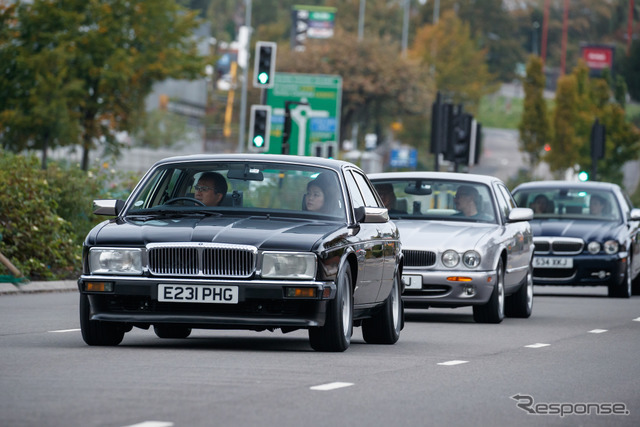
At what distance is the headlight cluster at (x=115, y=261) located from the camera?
37.5ft

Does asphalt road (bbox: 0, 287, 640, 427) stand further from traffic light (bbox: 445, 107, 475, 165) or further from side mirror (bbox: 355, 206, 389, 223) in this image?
traffic light (bbox: 445, 107, 475, 165)

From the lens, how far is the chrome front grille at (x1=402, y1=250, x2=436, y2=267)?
55.6 feet

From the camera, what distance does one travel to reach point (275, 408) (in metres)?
8.28

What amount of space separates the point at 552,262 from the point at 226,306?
13.0 m

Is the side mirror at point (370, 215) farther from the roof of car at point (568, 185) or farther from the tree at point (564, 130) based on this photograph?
the tree at point (564, 130)

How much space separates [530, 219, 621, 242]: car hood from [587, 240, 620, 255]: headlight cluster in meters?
0.07

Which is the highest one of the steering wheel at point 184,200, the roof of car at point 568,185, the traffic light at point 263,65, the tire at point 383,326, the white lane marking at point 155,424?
the traffic light at point 263,65

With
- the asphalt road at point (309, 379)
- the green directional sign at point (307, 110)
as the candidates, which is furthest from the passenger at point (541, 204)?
the green directional sign at point (307, 110)

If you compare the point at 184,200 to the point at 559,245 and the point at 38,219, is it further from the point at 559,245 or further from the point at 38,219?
the point at 559,245

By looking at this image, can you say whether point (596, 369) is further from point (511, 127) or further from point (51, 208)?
point (511, 127)

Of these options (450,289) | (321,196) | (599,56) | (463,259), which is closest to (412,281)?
(450,289)

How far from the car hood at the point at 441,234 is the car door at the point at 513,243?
34cm

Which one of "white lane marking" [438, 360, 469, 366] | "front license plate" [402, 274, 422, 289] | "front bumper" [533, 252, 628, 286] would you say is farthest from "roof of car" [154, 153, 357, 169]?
Answer: "front bumper" [533, 252, 628, 286]

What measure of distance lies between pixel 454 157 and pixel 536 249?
9835mm
